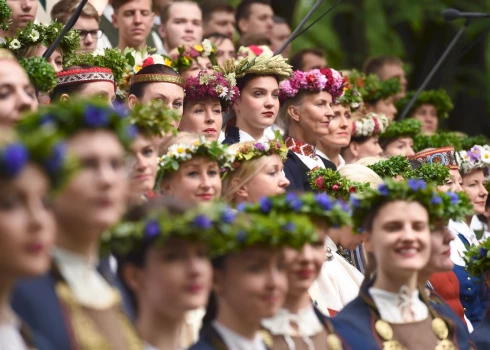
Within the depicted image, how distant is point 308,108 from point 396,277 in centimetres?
364

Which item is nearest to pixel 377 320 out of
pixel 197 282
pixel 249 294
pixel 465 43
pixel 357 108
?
pixel 249 294

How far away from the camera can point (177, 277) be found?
5496 mm

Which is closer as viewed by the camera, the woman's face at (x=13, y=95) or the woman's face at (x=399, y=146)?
the woman's face at (x=13, y=95)

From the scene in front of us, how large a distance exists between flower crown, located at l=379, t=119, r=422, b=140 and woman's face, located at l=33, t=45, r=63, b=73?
398 cm

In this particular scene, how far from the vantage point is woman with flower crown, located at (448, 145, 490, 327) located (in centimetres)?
1000

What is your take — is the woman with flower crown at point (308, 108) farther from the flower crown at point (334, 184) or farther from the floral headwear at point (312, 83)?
the flower crown at point (334, 184)

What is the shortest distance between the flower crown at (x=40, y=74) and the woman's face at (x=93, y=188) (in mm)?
2542

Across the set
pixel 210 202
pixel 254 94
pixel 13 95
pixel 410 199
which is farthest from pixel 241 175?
pixel 210 202

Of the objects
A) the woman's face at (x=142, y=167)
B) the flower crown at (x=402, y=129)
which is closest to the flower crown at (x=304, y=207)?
the woman's face at (x=142, y=167)

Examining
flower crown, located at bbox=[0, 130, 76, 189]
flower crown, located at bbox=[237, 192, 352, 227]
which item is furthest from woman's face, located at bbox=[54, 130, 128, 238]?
flower crown, located at bbox=[237, 192, 352, 227]

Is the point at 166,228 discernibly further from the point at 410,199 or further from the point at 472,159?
the point at 472,159

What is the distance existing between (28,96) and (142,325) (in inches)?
65.7

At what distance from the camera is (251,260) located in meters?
6.00

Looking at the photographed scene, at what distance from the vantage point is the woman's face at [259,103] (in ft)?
33.1
